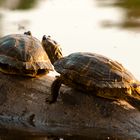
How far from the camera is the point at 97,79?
841cm

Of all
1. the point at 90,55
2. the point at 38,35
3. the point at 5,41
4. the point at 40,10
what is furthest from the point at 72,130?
the point at 40,10

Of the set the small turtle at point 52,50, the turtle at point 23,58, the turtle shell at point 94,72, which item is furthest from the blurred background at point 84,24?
the turtle shell at point 94,72

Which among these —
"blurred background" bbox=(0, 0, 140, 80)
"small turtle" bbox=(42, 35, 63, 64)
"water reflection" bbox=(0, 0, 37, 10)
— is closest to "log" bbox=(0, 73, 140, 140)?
"small turtle" bbox=(42, 35, 63, 64)

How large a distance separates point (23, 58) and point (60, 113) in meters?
0.95

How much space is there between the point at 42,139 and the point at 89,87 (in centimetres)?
91

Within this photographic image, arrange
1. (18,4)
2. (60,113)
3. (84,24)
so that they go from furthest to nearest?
(18,4) → (84,24) → (60,113)

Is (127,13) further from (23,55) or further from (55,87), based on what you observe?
(55,87)

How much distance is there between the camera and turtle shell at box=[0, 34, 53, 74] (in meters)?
8.96

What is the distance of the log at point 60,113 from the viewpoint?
8352mm

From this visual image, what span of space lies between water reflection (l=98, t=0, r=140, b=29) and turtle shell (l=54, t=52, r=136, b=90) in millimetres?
8227

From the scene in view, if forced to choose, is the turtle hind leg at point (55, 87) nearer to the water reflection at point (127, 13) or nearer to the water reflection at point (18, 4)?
the water reflection at point (127, 13)

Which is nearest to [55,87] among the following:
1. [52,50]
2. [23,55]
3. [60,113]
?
[60,113]

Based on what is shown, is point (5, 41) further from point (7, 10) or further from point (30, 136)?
point (7, 10)

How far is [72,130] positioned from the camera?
28.0 ft
